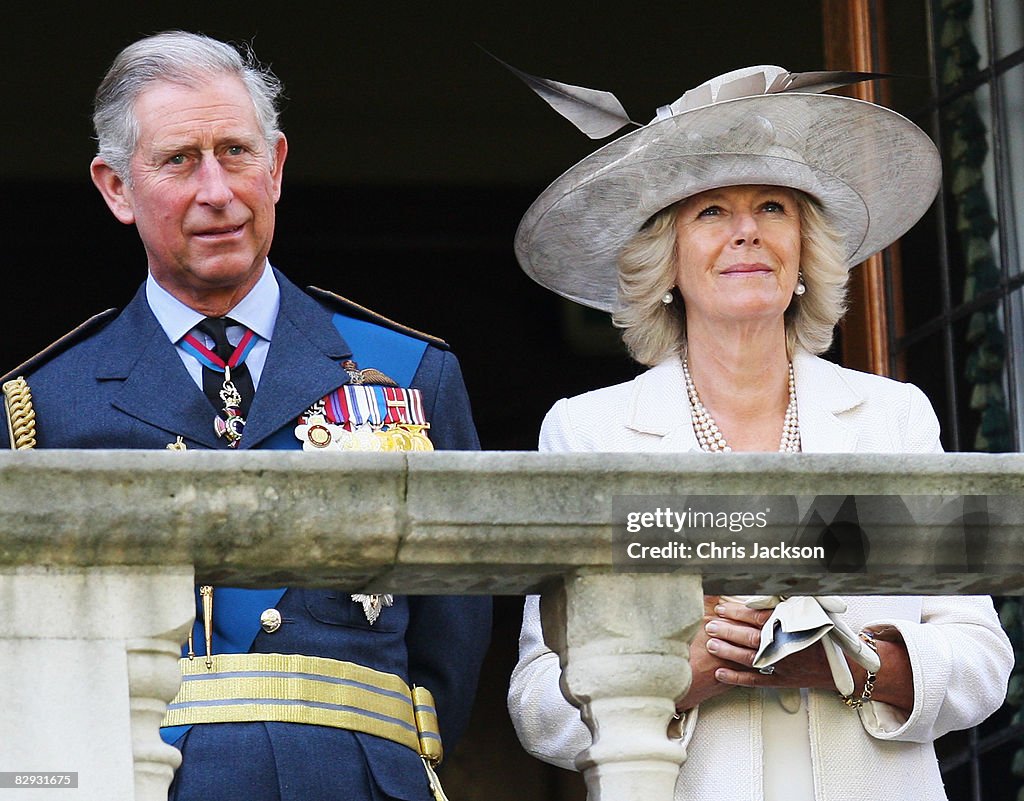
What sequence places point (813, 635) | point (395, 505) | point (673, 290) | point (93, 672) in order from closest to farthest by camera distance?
point (93, 672)
point (395, 505)
point (813, 635)
point (673, 290)

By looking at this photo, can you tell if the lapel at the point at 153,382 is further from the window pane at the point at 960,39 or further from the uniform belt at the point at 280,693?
the window pane at the point at 960,39

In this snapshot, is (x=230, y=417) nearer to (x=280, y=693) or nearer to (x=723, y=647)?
(x=280, y=693)

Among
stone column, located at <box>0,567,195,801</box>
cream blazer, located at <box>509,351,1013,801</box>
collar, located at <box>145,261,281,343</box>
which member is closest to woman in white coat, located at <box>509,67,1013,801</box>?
cream blazer, located at <box>509,351,1013,801</box>

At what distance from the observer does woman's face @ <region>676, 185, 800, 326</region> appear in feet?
11.4

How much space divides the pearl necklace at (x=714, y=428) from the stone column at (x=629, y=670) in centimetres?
84

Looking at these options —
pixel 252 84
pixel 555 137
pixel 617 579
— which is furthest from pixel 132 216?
pixel 555 137

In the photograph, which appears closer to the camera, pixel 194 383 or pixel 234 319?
pixel 194 383

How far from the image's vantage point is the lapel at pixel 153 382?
3238 mm

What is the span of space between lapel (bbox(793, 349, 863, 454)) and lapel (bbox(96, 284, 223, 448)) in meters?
0.91

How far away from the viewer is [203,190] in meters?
3.33

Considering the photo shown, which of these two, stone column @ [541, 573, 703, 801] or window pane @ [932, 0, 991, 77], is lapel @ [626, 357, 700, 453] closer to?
stone column @ [541, 573, 703, 801]

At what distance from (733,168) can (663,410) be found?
1.31 ft

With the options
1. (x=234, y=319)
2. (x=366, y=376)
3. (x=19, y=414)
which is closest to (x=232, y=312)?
(x=234, y=319)

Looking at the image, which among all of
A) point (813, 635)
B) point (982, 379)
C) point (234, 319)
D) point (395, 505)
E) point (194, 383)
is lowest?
point (813, 635)
